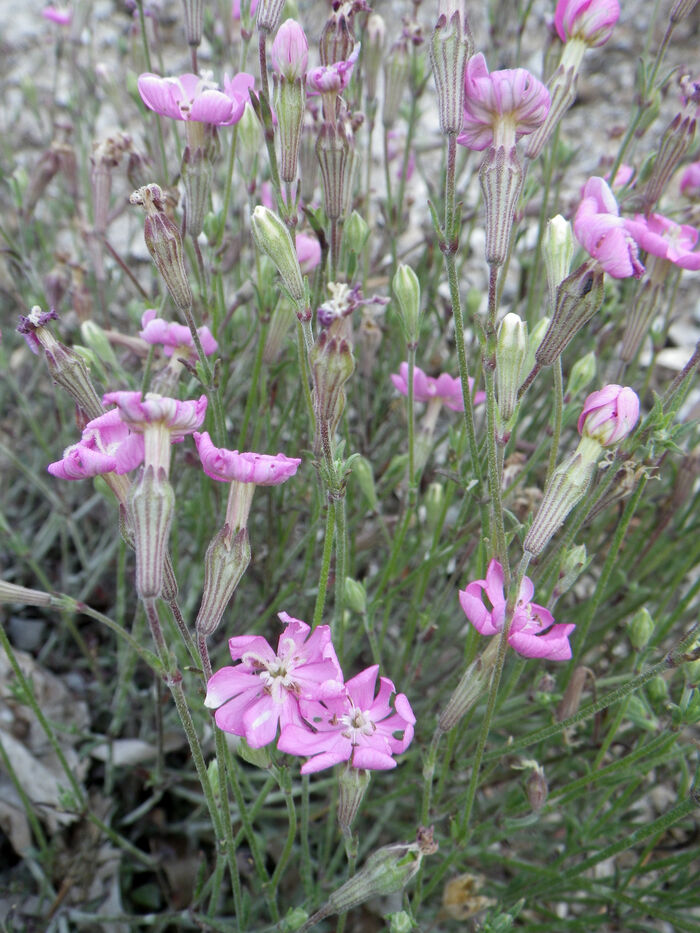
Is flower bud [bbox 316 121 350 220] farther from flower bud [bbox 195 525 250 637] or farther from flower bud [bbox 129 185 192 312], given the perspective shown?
flower bud [bbox 195 525 250 637]

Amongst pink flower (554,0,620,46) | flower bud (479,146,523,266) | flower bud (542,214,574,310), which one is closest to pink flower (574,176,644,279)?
flower bud (542,214,574,310)

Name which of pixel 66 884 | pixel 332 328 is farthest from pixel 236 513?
pixel 66 884

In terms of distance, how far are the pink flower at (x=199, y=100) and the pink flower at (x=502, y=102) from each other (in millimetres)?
439

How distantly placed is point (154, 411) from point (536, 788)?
41.8 inches

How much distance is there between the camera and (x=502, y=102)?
4.15 ft

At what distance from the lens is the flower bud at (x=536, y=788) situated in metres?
1.54

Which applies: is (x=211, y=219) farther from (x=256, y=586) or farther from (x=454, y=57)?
(x=256, y=586)

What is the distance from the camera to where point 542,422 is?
8.27 feet

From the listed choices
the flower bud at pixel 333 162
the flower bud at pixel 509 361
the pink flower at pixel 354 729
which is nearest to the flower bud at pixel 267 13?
the flower bud at pixel 333 162

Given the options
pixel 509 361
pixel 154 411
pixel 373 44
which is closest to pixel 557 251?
pixel 509 361

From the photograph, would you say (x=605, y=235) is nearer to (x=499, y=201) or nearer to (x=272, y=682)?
(x=499, y=201)

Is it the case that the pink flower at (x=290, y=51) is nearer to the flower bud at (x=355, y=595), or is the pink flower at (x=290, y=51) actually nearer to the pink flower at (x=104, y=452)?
the pink flower at (x=104, y=452)

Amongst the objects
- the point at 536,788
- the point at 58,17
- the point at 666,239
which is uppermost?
the point at 58,17

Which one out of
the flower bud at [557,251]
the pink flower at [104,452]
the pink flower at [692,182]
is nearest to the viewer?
the pink flower at [104,452]
